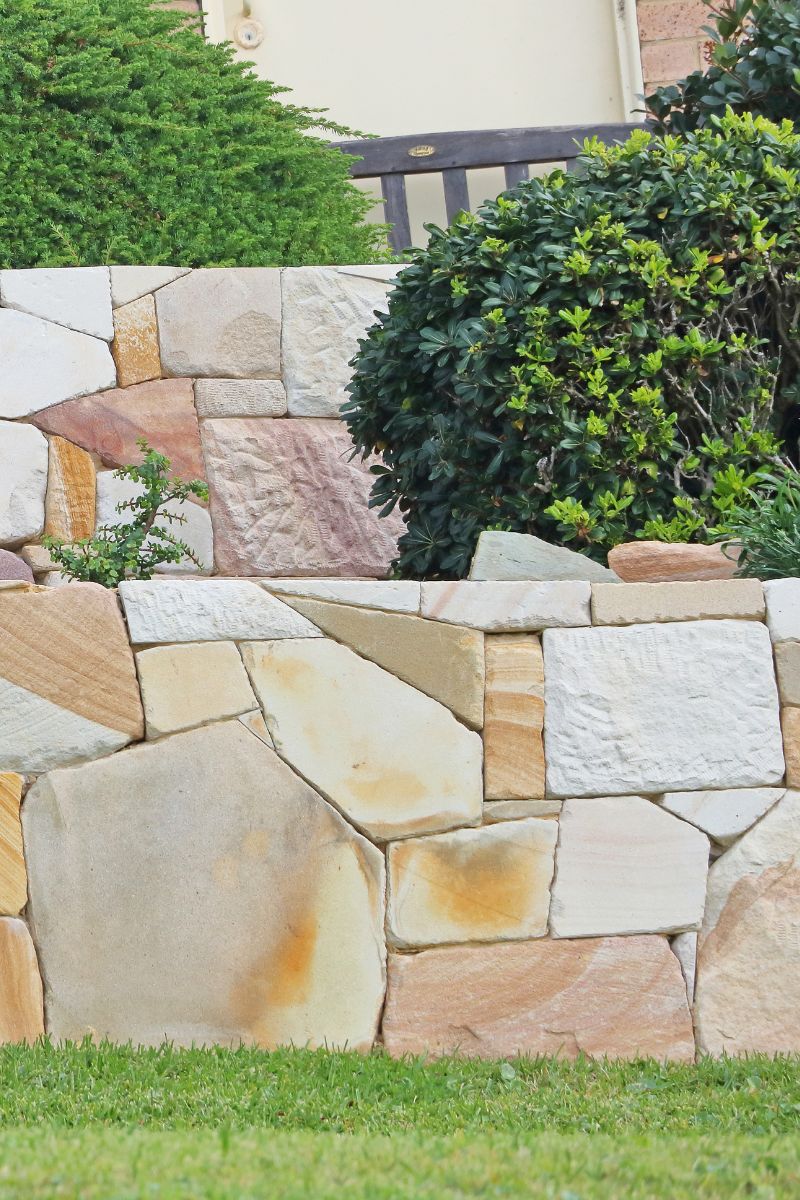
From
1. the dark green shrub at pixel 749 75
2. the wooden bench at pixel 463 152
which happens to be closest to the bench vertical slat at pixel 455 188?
the wooden bench at pixel 463 152

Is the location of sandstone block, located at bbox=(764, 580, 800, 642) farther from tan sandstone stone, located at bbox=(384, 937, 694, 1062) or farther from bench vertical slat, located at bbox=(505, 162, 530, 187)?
bench vertical slat, located at bbox=(505, 162, 530, 187)

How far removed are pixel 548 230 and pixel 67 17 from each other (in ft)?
8.69

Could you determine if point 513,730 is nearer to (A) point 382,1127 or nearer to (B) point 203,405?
(A) point 382,1127

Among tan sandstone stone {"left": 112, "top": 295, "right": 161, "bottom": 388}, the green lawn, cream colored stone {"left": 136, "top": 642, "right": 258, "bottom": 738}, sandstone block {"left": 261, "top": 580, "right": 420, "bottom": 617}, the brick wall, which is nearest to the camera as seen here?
the green lawn

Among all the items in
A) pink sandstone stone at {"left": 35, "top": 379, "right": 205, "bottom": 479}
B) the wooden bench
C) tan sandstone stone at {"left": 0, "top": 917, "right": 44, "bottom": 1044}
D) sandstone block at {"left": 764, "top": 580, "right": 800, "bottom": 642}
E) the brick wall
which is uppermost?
the brick wall

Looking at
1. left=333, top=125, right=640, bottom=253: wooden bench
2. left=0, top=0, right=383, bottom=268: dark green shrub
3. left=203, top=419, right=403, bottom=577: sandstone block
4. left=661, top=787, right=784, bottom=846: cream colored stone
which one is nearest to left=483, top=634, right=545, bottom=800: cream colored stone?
left=661, top=787, right=784, bottom=846: cream colored stone

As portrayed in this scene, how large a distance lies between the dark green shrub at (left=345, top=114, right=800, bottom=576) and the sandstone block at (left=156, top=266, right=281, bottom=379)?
1.33 metres

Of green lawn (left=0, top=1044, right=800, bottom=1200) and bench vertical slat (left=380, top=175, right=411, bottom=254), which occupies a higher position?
bench vertical slat (left=380, top=175, right=411, bottom=254)

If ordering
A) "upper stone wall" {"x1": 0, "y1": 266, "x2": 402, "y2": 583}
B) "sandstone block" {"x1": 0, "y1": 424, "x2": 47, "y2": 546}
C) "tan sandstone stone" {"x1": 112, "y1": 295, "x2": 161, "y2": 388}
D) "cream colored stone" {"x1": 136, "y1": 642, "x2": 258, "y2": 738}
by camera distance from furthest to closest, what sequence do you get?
1. "tan sandstone stone" {"x1": 112, "y1": 295, "x2": 161, "y2": 388}
2. "upper stone wall" {"x1": 0, "y1": 266, "x2": 402, "y2": 583}
3. "sandstone block" {"x1": 0, "y1": 424, "x2": 47, "y2": 546}
4. "cream colored stone" {"x1": 136, "y1": 642, "x2": 258, "y2": 738}

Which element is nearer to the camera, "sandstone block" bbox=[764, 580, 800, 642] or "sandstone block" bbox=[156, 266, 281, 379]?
"sandstone block" bbox=[764, 580, 800, 642]

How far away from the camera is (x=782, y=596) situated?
3.90 metres

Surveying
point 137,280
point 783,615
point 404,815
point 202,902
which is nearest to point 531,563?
point 783,615

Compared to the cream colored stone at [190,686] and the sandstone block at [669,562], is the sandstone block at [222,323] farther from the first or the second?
the cream colored stone at [190,686]

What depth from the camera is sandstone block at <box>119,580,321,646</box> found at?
3.68 metres
